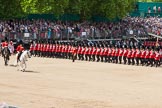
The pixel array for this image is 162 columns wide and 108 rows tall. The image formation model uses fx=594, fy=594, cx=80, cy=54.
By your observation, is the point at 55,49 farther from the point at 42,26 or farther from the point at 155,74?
the point at 155,74

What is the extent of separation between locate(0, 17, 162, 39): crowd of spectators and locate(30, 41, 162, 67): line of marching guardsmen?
329 cm

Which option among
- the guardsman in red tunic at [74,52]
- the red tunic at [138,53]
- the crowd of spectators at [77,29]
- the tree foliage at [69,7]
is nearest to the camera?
the red tunic at [138,53]

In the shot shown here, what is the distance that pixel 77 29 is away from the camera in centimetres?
5788

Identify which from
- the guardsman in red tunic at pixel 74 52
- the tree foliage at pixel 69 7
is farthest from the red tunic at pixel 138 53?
the tree foliage at pixel 69 7

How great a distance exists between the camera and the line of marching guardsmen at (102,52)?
4144 cm

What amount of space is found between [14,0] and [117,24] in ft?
50.3

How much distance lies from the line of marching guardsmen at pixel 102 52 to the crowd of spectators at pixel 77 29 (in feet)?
10.8

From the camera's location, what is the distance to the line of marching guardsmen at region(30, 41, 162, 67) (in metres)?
41.4

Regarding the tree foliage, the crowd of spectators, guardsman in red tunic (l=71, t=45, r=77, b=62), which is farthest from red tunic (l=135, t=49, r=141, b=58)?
the tree foliage

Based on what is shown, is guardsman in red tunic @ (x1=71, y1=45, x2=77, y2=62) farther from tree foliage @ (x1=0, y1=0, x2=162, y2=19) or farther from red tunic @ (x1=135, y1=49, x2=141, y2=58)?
tree foliage @ (x1=0, y1=0, x2=162, y2=19)

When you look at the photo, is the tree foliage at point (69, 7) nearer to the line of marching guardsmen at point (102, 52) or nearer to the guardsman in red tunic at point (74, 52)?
the line of marching guardsmen at point (102, 52)

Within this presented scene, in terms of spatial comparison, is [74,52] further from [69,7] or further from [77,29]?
[69,7]

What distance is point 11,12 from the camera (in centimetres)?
5925

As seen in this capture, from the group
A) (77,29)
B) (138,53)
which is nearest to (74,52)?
(138,53)
